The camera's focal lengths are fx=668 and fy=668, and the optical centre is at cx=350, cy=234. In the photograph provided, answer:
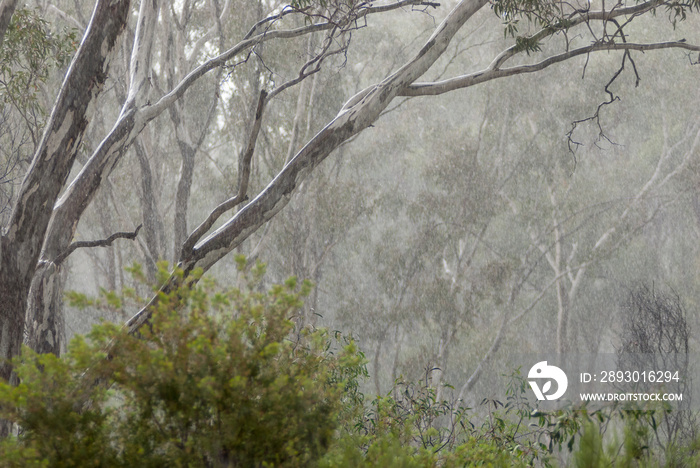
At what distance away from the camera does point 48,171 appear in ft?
8.88

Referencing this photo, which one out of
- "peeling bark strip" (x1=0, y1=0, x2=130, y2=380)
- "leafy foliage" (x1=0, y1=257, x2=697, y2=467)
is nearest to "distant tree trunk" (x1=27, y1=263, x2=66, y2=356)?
"peeling bark strip" (x1=0, y1=0, x2=130, y2=380)

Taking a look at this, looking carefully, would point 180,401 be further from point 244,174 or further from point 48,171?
point 48,171

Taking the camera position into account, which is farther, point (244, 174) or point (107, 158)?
point (107, 158)

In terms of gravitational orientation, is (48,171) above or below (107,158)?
below

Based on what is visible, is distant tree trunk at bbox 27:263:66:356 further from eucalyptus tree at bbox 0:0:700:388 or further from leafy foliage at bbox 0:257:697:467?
leafy foliage at bbox 0:257:697:467

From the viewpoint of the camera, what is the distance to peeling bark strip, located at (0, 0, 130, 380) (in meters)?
2.61

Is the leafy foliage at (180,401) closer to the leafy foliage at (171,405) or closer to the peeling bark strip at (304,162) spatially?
the leafy foliage at (171,405)

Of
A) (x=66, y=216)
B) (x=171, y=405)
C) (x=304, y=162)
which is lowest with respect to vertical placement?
(x=171, y=405)

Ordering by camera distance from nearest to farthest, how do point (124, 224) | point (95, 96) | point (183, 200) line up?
1. point (95, 96)
2. point (183, 200)
3. point (124, 224)

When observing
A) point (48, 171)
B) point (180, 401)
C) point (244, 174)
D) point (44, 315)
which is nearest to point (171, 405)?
point (180, 401)

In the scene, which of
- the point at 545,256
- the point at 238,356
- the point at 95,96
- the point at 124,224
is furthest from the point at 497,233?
the point at 238,356

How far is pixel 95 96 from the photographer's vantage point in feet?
9.34

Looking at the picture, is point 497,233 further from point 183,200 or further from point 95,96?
point 95,96

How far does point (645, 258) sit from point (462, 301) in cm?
363
